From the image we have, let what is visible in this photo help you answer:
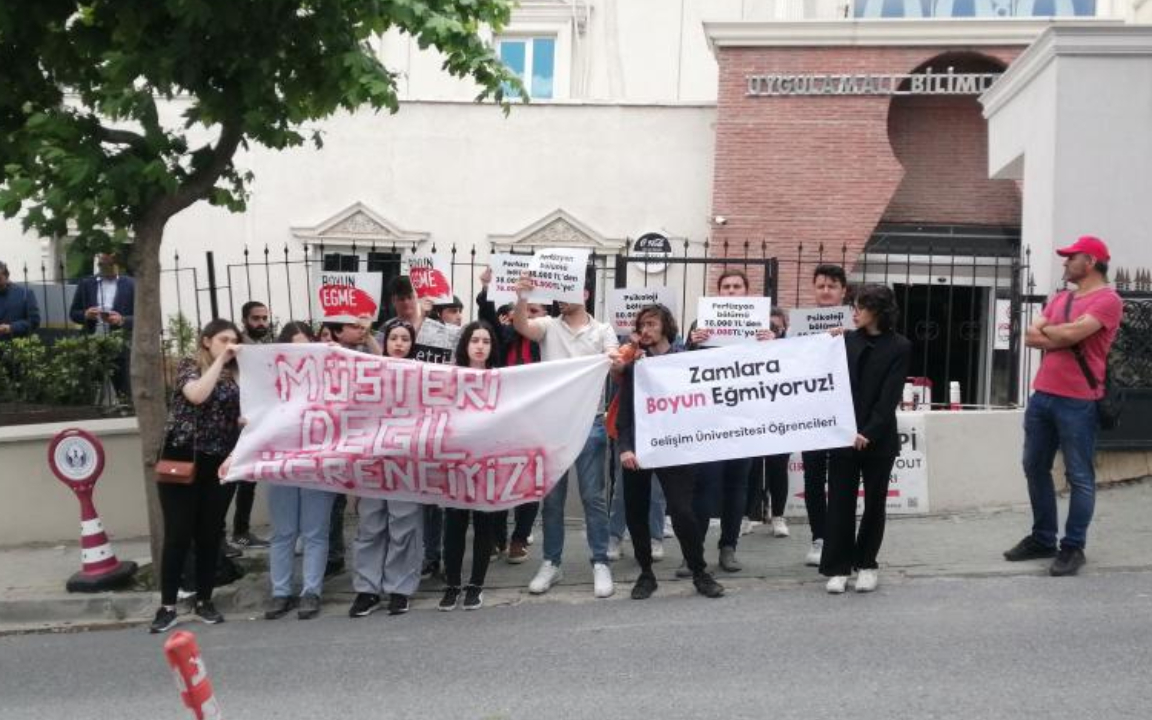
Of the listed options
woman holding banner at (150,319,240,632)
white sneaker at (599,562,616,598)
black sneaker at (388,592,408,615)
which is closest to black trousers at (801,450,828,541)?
white sneaker at (599,562,616,598)

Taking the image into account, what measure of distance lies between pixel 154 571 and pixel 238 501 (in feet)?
3.48

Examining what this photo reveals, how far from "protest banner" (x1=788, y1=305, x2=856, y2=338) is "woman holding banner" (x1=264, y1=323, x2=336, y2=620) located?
327 centimetres

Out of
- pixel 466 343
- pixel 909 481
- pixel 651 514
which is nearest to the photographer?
pixel 466 343

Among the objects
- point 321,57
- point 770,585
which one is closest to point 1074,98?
point 770,585

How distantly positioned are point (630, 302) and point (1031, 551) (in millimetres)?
3142

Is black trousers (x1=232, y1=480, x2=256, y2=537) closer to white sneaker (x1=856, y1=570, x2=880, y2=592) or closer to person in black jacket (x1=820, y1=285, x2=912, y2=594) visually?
person in black jacket (x1=820, y1=285, x2=912, y2=594)

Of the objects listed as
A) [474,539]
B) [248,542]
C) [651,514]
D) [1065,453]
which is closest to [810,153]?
[651,514]

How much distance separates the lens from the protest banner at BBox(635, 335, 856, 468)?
7395 mm

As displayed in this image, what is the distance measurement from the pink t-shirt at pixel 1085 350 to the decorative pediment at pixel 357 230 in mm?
13281

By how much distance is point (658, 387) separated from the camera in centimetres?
758

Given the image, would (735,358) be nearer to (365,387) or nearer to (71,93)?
(365,387)

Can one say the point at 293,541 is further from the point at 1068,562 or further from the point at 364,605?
the point at 1068,562

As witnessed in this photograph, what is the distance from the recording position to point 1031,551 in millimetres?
7859

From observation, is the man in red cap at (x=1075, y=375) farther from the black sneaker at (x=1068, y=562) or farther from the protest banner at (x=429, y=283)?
the protest banner at (x=429, y=283)
